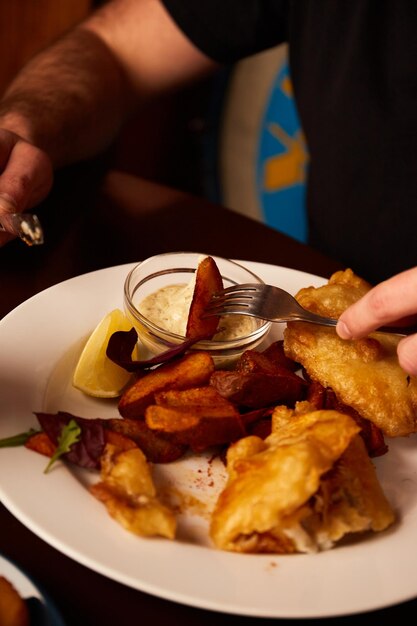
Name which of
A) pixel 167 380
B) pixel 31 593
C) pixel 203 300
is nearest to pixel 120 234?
pixel 203 300

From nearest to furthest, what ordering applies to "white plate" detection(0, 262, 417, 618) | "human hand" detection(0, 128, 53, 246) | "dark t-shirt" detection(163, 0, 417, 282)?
"white plate" detection(0, 262, 417, 618), "human hand" detection(0, 128, 53, 246), "dark t-shirt" detection(163, 0, 417, 282)

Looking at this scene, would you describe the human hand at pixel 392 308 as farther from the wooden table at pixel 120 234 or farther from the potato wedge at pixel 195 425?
the wooden table at pixel 120 234

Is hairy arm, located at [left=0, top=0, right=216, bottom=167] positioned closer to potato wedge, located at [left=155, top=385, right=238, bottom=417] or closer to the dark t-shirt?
the dark t-shirt

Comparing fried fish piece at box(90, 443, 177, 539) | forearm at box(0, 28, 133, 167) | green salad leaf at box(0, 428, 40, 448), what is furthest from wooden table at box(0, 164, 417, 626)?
fried fish piece at box(90, 443, 177, 539)

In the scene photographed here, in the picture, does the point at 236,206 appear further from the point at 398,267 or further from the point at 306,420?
the point at 306,420

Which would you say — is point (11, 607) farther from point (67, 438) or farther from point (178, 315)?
point (178, 315)

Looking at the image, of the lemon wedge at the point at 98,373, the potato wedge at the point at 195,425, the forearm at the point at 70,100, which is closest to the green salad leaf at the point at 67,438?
the potato wedge at the point at 195,425
